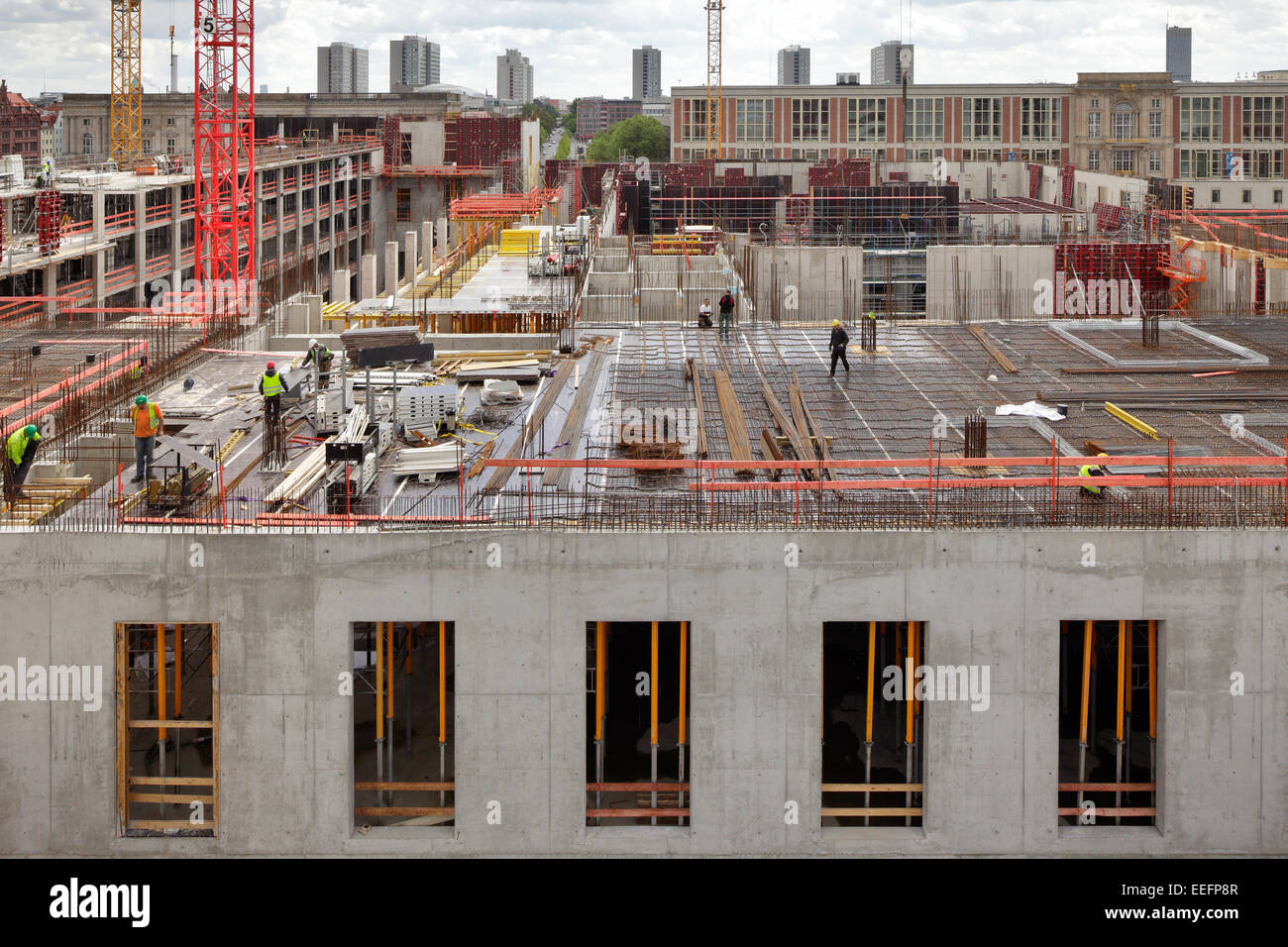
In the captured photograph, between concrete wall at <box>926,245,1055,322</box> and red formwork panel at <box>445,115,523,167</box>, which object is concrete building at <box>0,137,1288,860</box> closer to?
concrete wall at <box>926,245,1055,322</box>

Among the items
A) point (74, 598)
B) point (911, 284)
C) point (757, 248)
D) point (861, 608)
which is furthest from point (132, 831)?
point (911, 284)

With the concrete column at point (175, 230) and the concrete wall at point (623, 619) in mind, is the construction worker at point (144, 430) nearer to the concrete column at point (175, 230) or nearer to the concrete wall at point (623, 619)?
the concrete wall at point (623, 619)

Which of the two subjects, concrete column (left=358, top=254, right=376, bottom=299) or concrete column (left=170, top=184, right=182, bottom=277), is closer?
concrete column (left=358, top=254, right=376, bottom=299)

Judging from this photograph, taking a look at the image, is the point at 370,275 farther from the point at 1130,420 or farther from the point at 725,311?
the point at 1130,420

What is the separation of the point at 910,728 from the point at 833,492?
3.97 meters

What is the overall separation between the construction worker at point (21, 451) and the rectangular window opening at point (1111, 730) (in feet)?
53.0

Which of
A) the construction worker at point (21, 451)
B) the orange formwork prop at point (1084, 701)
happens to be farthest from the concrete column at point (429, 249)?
the orange formwork prop at point (1084, 701)

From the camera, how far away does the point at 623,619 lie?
69.4ft

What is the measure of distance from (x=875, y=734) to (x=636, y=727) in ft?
12.5

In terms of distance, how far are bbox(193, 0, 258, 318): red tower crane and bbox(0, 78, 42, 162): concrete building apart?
98382 millimetres

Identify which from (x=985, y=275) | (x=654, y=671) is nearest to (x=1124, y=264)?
(x=985, y=275)

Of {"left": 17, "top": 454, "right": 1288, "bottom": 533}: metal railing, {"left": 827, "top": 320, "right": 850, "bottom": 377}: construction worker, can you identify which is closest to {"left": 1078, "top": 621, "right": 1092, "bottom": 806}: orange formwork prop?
{"left": 17, "top": 454, "right": 1288, "bottom": 533}: metal railing

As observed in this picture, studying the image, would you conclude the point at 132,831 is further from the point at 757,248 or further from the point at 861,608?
the point at 757,248

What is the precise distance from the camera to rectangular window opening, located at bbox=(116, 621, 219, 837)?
2148 centimetres
